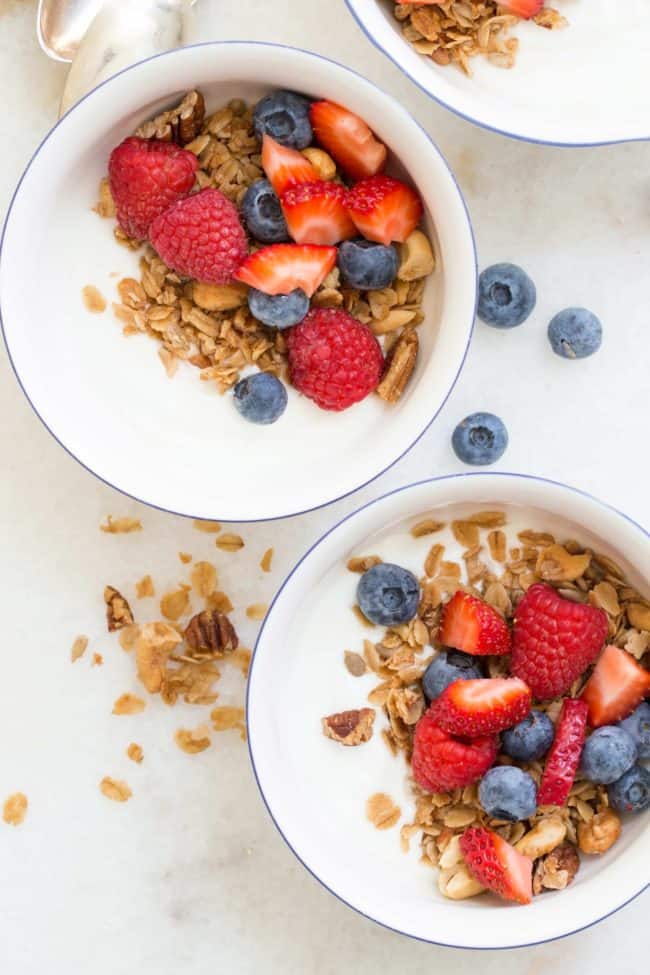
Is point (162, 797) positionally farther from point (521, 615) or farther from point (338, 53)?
point (338, 53)

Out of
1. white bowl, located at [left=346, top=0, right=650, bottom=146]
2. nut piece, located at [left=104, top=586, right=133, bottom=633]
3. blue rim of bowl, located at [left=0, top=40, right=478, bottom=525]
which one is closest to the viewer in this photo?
blue rim of bowl, located at [left=0, top=40, right=478, bottom=525]

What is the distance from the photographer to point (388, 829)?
124 cm

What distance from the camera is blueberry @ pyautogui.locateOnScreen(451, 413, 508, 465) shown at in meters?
1.29

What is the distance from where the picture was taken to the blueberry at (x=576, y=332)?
4.25 feet

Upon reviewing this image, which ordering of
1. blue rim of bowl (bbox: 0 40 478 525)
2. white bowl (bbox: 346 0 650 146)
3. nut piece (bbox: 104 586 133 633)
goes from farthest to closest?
nut piece (bbox: 104 586 133 633) < white bowl (bbox: 346 0 650 146) < blue rim of bowl (bbox: 0 40 478 525)

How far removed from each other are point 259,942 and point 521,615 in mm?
474

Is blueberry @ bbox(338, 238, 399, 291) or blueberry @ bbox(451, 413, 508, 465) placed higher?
blueberry @ bbox(338, 238, 399, 291)

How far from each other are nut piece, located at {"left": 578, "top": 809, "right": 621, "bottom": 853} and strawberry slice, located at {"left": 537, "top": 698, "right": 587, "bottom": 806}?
0.04m

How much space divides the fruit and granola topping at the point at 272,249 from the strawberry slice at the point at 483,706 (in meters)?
0.29

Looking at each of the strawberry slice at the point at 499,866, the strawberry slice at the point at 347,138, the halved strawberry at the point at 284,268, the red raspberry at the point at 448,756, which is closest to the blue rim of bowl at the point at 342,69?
the strawberry slice at the point at 347,138

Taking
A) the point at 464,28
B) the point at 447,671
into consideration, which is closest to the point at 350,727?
the point at 447,671

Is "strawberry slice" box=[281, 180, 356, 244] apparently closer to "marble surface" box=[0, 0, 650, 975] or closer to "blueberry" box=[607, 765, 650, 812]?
"marble surface" box=[0, 0, 650, 975]

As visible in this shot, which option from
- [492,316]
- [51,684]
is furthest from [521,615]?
[51,684]

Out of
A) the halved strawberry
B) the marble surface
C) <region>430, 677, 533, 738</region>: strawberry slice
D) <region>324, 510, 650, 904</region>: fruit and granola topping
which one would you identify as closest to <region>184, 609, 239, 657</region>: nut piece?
the marble surface
